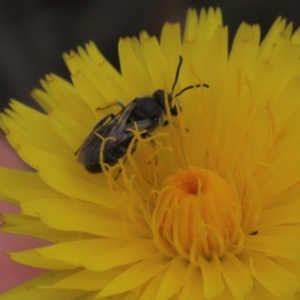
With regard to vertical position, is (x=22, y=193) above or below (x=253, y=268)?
above

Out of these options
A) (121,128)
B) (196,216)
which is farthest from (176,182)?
(121,128)

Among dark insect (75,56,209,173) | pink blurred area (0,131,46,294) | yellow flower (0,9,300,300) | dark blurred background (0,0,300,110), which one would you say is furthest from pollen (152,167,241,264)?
dark blurred background (0,0,300,110)

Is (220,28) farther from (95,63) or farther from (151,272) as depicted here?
(151,272)

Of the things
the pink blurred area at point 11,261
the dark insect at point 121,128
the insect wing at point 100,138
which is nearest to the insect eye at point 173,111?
the dark insect at point 121,128

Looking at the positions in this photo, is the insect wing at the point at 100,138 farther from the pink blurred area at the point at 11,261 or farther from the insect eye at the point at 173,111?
the pink blurred area at the point at 11,261

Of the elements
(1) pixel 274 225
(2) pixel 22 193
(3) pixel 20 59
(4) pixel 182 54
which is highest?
(3) pixel 20 59

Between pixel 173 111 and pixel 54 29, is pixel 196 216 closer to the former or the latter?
pixel 173 111

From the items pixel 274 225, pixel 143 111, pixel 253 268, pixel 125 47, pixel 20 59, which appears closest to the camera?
pixel 253 268

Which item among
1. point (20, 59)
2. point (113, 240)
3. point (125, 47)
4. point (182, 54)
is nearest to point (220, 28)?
point (182, 54)
